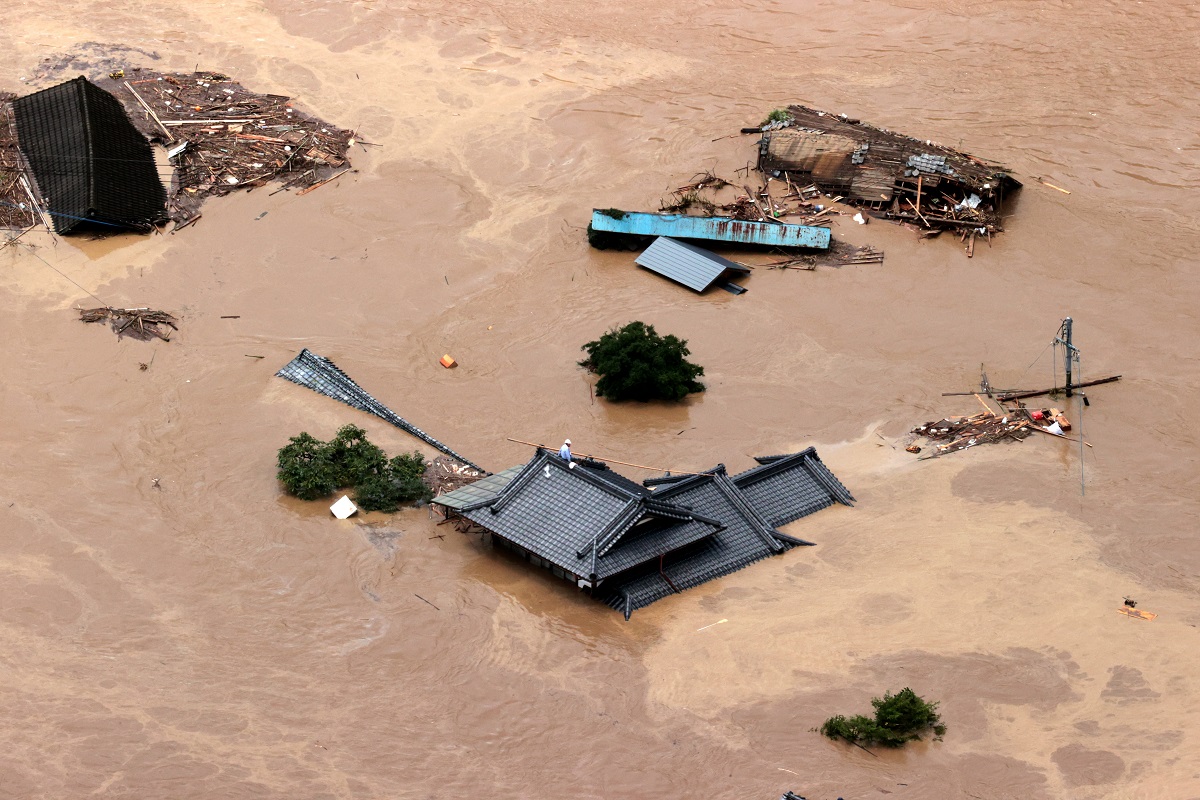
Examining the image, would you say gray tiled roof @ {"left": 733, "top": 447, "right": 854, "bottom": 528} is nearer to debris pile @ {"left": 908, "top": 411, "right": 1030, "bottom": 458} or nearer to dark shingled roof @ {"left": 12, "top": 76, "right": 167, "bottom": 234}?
debris pile @ {"left": 908, "top": 411, "right": 1030, "bottom": 458}

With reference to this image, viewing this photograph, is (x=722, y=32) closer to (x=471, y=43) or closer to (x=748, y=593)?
(x=471, y=43)

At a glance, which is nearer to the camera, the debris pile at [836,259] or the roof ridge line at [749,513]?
the roof ridge line at [749,513]

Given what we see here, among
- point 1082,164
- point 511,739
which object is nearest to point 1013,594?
point 511,739

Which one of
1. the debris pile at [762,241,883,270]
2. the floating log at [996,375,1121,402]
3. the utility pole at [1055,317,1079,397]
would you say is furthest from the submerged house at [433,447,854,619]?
the debris pile at [762,241,883,270]

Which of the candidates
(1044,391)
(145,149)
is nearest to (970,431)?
(1044,391)

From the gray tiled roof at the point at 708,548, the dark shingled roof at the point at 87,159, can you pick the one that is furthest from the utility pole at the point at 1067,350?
the dark shingled roof at the point at 87,159

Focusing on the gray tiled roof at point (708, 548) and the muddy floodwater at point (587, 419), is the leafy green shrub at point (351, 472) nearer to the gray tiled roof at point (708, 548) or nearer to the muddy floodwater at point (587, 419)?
the muddy floodwater at point (587, 419)
